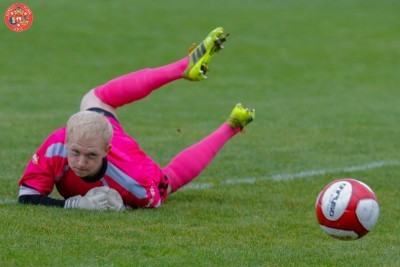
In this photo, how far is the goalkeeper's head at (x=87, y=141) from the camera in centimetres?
729

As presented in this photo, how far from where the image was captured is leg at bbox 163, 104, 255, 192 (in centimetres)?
850

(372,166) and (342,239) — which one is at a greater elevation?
(342,239)

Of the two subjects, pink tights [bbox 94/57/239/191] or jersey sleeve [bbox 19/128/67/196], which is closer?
jersey sleeve [bbox 19/128/67/196]

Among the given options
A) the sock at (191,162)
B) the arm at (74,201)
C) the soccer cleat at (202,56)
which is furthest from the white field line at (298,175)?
the arm at (74,201)

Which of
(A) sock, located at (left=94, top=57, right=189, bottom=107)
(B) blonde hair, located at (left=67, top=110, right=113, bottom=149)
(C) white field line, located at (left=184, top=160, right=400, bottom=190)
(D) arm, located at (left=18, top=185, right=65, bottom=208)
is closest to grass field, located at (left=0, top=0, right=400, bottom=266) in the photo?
(C) white field line, located at (left=184, top=160, right=400, bottom=190)

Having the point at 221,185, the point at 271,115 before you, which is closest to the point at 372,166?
the point at 221,185

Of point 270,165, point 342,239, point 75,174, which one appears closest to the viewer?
point 342,239

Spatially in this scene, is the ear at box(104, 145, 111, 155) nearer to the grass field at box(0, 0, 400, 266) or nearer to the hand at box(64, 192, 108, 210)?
the hand at box(64, 192, 108, 210)

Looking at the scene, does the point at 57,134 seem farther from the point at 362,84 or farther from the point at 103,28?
the point at 103,28

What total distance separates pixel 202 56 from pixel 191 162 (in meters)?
0.91

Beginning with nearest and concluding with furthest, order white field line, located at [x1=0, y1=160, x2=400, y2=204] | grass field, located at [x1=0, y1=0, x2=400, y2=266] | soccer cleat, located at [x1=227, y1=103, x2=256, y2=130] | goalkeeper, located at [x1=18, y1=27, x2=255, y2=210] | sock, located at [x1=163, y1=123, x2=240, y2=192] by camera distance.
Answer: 1. grass field, located at [x1=0, y1=0, x2=400, y2=266]
2. goalkeeper, located at [x1=18, y1=27, x2=255, y2=210]
3. sock, located at [x1=163, y1=123, x2=240, y2=192]
4. soccer cleat, located at [x1=227, y1=103, x2=256, y2=130]
5. white field line, located at [x1=0, y1=160, x2=400, y2=204]

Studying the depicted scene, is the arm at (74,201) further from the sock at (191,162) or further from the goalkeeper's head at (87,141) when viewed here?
the sock at (191,162)

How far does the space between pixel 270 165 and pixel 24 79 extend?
9055 mm

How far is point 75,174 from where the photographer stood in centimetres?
766
